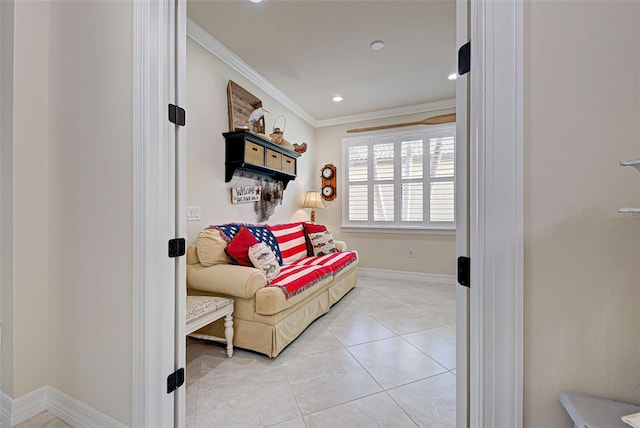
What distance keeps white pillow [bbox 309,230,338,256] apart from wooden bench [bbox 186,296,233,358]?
5.98 ft

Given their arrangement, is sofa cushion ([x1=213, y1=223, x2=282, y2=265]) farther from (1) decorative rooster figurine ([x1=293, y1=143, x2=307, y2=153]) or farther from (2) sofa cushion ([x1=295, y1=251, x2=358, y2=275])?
(1) decorative rooster figurine ([x1=293, y1=143, x2=307, y2=153])

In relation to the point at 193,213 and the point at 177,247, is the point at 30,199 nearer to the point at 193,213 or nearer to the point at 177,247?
the point at 177,247

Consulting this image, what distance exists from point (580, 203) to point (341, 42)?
8.80 ft

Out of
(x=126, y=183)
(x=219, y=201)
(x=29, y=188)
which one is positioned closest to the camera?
(x=126, y=183)

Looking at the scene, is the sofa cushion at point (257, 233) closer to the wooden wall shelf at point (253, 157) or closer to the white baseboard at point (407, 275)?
the wooden wall shelf at point (253, 157)

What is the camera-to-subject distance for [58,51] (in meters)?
1.50

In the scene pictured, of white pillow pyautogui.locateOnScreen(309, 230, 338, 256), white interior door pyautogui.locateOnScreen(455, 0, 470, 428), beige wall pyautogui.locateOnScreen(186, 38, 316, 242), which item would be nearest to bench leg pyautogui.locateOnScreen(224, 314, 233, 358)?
beige wall pyautogui.locateOnScreen(186, 38, 316, 242)

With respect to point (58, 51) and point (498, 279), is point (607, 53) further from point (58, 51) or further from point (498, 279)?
point (58, 51)

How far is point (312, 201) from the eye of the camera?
4578 mm

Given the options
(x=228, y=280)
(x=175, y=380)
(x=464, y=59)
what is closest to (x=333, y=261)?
(x=228, y=280)

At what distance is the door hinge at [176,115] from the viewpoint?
122 centimetres

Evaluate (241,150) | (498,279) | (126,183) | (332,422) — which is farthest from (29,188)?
(498,279)

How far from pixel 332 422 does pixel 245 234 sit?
154 cm

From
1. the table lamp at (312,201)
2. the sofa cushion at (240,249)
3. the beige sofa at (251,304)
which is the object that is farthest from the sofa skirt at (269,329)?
the table lamp at (312,201)
